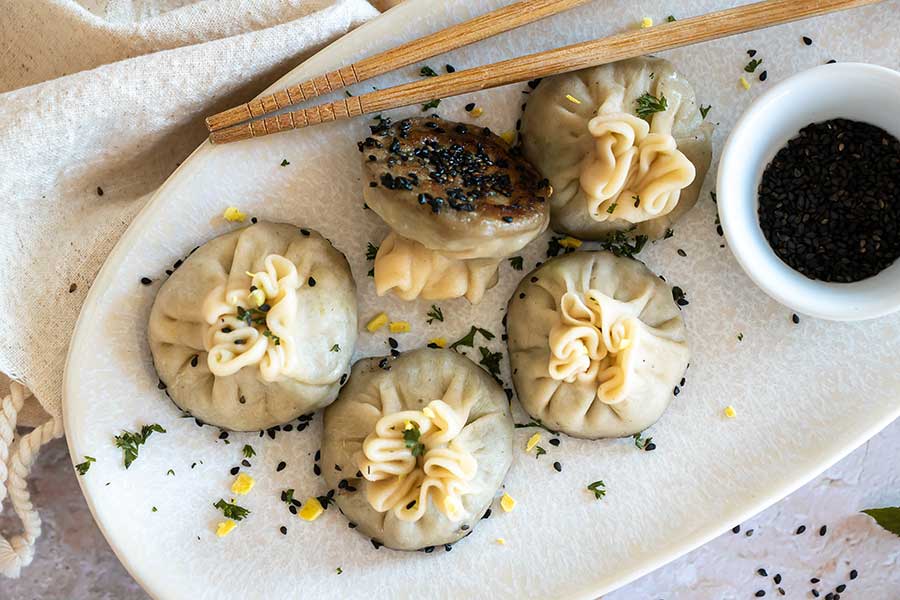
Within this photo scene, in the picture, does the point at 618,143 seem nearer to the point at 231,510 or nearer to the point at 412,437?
the point at 412,437

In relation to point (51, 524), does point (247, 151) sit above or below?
above

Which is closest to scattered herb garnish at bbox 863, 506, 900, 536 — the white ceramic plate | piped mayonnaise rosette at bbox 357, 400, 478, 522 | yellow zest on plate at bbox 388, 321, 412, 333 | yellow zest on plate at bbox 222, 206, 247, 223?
the white ceramic plate

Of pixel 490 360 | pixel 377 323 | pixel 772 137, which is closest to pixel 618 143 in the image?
pixel 772 137

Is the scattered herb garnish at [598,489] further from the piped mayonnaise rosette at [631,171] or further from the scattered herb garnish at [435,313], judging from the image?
the piped mayonnaise rosette at [631,171]

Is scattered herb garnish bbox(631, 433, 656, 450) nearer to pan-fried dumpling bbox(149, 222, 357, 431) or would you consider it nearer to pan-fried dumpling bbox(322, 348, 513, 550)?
pan-fried dumpling bbox(322, 348, 513, 550)

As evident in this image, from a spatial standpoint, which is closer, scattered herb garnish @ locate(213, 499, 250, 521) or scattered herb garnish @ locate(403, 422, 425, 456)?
scattered herb garnish @ locate(403, 422, 425, 456)

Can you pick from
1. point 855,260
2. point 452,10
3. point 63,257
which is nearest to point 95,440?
point 63,257

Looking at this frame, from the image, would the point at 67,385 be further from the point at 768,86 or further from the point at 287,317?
the point at 768,86
